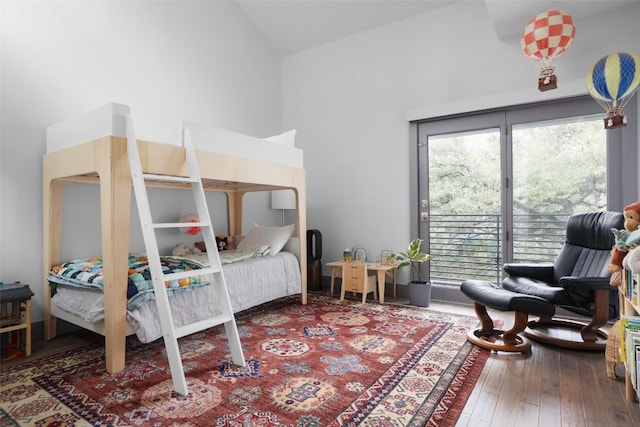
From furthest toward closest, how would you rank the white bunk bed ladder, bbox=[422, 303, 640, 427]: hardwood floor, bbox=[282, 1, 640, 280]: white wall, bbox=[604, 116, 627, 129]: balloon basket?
bbox=[282, 1, 640, 280]: white wall < bbox=[604, 116, 627, 129]: balloon basket < the white bunk bed ladder < bbox=[422, 303, 640, 427]: hardwood floor

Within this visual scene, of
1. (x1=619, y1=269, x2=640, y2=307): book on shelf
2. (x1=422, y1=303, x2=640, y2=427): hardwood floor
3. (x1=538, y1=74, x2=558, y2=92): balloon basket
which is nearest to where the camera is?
(x1=422, y1=303, x2=640, y2=427): hardwood floor

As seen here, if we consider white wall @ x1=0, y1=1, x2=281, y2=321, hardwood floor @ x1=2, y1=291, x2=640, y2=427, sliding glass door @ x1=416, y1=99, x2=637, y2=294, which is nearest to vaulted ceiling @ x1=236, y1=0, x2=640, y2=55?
white wall @ x1=0, y1=1, x2=281, y2=321

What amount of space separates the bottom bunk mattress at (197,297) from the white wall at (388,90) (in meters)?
1.18

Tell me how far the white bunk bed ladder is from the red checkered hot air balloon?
2578mm

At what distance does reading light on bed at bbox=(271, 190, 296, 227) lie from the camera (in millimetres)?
4379

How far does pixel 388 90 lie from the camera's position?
4.02 metres

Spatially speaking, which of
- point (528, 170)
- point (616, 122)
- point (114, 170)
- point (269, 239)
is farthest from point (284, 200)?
point (616, 122)

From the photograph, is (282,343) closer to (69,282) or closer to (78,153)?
(69,282)

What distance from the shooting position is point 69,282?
2354 millimetres

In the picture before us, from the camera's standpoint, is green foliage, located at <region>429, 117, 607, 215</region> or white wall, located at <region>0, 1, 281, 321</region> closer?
white wall, located at <region>0, 1, 281, 321</region>

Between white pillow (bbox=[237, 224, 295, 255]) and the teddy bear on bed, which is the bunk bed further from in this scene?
the teddy bear on bed

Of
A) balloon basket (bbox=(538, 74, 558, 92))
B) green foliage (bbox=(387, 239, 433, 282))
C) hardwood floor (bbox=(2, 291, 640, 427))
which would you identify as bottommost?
hardwood floor (bbox=(2, 291, 640, 427))

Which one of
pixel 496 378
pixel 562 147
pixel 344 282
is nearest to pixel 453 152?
pixel 562 147

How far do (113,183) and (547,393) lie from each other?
254cm
